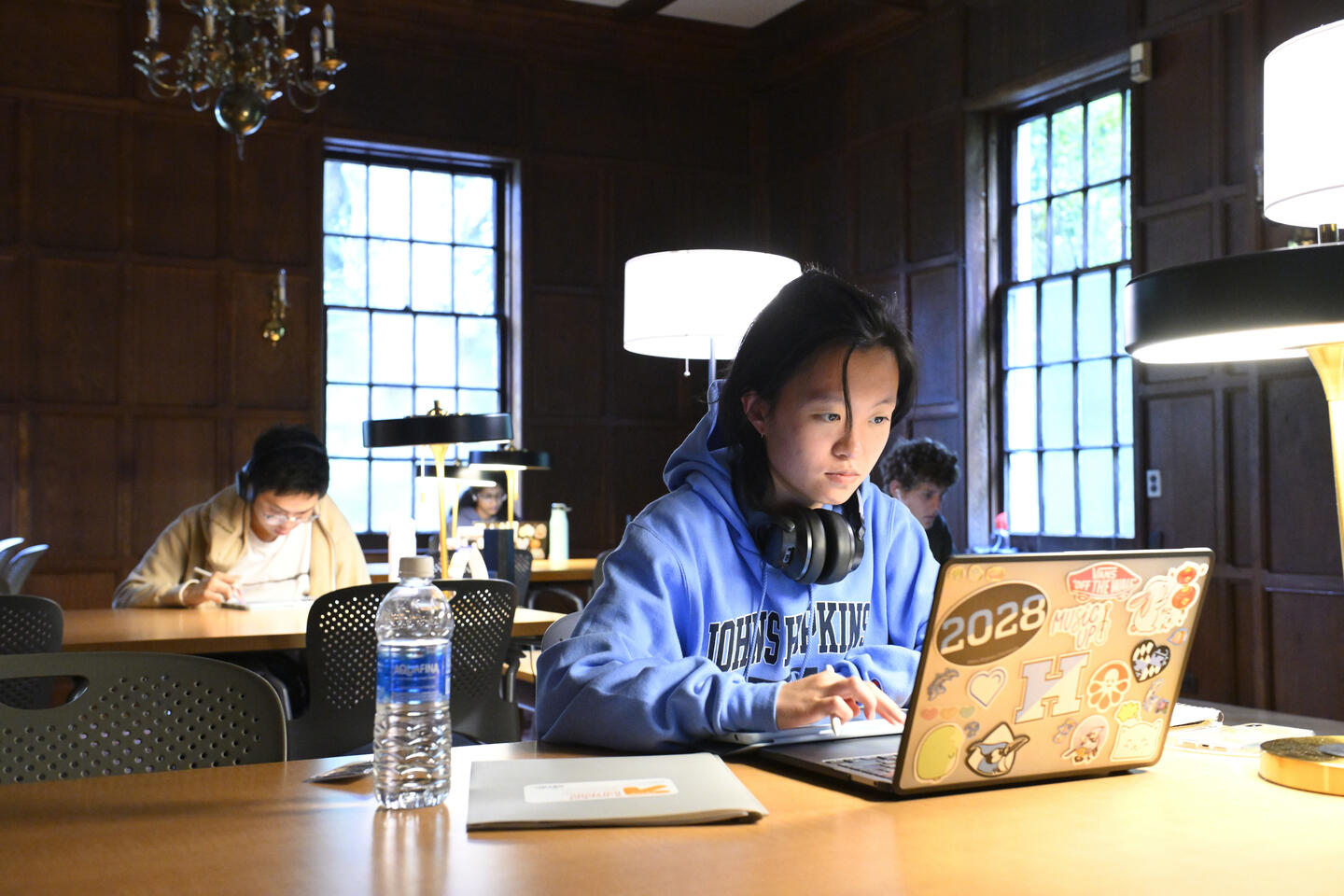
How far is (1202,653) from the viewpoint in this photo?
5.39 metres

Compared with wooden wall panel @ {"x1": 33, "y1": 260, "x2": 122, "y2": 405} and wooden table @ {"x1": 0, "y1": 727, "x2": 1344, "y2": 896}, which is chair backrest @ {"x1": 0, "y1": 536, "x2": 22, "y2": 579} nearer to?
wooden wall panel @ {"x1": 33, "y1": 260, "x2": 122, "y2": 405}

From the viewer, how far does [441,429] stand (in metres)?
3.72

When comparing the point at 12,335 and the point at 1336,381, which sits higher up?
the point at 12,335

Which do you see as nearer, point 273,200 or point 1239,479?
point 1239,479

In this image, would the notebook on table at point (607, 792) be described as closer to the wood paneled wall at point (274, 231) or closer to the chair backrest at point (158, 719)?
the chair backrest at point (158, 719)

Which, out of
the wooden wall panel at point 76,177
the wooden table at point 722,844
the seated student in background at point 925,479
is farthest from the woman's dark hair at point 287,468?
the wooden wall panel at point 76,177

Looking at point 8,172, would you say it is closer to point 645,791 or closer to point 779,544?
point 779,544

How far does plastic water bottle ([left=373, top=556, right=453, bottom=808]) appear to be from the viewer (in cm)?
115

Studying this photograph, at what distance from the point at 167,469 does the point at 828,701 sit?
6.25 metres

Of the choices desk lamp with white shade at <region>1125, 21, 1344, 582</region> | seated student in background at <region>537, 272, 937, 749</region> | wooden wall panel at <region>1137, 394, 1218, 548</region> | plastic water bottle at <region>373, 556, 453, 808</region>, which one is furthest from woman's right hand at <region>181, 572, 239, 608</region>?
wooden wall panel at <region>1137, 394, 1218, 548</region>

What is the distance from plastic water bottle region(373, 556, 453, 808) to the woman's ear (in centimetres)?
57

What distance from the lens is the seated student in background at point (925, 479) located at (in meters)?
5.00

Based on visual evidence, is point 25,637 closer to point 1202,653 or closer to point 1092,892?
point 1092,892

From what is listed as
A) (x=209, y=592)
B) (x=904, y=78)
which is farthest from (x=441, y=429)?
(x=904, y=78)
